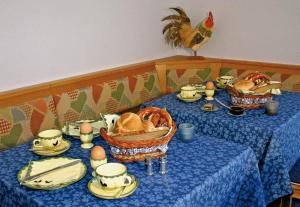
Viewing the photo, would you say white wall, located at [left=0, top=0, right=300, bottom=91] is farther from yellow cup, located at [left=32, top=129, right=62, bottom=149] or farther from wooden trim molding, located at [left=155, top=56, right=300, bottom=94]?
yellow cup, located at [left=32, top=129, right=62, bottom=149]

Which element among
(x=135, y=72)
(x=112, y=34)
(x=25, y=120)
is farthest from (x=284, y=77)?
(x=25, y=120)

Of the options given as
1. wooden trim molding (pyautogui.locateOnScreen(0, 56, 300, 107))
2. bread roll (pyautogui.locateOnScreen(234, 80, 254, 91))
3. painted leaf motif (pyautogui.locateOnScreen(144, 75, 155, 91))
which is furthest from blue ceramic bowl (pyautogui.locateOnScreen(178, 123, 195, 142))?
painted leaf motif (pyautogui.locateOnScreen(144, 75, 155, 91))

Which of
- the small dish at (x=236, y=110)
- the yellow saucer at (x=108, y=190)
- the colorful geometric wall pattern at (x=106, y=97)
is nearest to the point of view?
the yellow saucer at (x=108, y=190)

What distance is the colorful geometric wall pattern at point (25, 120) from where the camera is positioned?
6.49 feet

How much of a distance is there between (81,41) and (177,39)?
3.79 ft

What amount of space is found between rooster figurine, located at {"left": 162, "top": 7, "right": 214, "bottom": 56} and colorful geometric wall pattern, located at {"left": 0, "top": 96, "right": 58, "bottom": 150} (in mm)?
1594

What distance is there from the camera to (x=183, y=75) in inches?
128

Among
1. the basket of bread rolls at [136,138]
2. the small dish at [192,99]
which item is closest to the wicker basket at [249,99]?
the small dish at [192,99]

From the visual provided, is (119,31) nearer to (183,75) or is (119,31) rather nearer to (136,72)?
(136,72)

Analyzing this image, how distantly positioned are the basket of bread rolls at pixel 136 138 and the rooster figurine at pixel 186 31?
1920 mm

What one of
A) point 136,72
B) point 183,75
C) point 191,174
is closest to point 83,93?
point 136,72

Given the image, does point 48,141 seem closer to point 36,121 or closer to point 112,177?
point 112,177

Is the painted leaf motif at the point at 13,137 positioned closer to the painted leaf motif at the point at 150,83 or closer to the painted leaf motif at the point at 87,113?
the painted leaf motif at the point at 87,113

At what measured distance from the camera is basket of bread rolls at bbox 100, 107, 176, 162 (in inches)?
53.1
